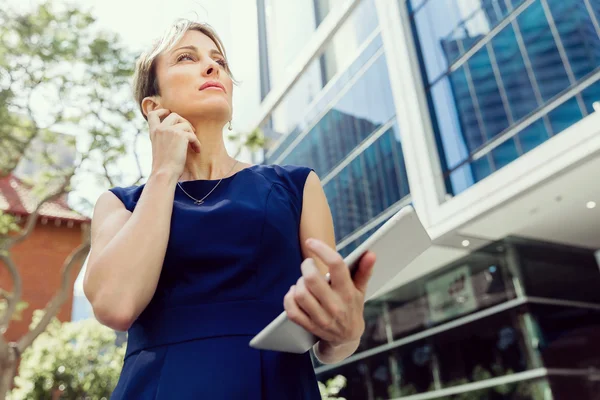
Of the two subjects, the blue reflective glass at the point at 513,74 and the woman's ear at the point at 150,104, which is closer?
Result: the woman's ear at the point at 150,104

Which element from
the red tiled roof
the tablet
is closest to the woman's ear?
the tablet

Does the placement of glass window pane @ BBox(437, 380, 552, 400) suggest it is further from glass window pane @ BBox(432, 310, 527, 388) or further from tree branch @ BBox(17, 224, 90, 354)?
tree branch @ BBox(17, 224, 90, 354)

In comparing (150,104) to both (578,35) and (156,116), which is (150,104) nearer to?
(156,116)

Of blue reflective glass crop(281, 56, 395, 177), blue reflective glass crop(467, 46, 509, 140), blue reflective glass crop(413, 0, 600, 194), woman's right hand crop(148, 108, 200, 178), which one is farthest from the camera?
blue reflective glass crop(281, 56, 395, 177)

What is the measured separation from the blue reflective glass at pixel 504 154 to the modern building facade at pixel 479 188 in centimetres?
2

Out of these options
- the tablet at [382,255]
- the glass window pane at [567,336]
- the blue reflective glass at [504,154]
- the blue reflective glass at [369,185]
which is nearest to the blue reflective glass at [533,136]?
the blue reflective glass at [504,154]

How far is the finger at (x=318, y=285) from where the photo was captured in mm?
570

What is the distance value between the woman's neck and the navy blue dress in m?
0.12

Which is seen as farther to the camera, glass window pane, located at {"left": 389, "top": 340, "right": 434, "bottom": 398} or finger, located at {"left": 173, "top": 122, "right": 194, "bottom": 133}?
glass window pane, located at {"left": 389, "top": 340, "right": 434, "bottom": 398}

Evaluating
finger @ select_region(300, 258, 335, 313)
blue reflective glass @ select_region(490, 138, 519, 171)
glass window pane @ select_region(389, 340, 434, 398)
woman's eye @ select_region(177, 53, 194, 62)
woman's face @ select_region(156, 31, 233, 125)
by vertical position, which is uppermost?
blue reflective glass @ select_region(490, 138, 519, 171)

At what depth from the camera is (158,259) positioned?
78 centimetres

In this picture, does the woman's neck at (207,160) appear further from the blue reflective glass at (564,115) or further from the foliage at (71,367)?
the foliage at (71,367)

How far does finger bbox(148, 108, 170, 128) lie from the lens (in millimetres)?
989

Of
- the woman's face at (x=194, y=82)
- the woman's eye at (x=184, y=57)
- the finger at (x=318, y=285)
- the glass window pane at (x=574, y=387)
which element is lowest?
the finger at (x=318, y=285)
